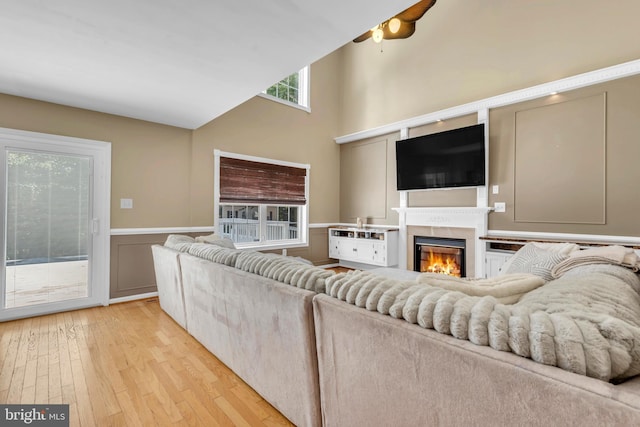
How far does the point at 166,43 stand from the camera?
215 cm

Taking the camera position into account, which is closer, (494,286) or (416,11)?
(494,286)

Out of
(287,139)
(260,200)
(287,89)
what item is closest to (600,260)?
(260,200)

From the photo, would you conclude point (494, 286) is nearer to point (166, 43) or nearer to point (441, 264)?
point (166, 43)

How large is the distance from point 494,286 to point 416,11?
9.66 feet

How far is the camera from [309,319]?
136cm

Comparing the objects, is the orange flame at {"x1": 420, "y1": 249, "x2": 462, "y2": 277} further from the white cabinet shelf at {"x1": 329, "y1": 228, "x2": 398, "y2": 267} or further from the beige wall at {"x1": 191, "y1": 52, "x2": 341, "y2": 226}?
the beige wall at {"x1": 191, "y1": 52, "x2": 341, "y2": 226}

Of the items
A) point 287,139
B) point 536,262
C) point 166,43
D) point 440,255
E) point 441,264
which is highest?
point 287,139

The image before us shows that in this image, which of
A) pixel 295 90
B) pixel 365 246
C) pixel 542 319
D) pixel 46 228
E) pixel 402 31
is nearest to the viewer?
pixel 542 319

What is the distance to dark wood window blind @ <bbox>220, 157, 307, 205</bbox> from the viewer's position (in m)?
4.69

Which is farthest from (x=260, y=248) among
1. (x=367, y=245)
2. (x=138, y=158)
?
(x=138, y=158)

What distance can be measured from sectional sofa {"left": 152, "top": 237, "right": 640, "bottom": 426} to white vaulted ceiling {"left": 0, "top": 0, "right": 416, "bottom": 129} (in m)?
1.54

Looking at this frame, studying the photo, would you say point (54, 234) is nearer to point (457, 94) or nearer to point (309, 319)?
point (309, 319)

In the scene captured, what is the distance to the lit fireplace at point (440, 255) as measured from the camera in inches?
176

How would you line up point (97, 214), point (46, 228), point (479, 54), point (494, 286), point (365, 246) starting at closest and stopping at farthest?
1. point (494, 286)
2. point (46, 228)
3. point (97, 214)
4. point (479, 54)
5. point (365, 246)
